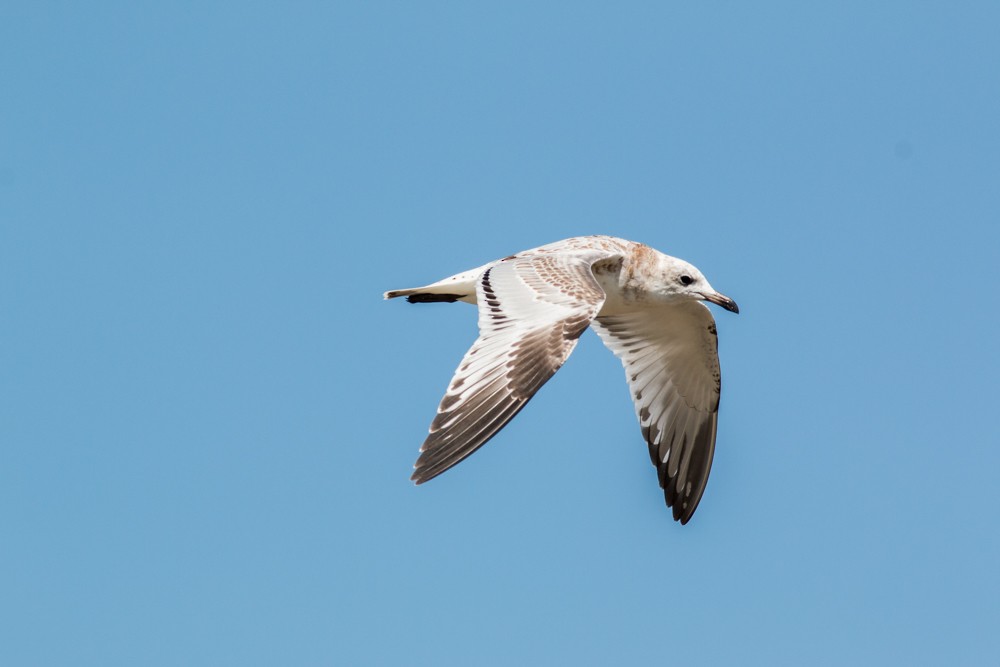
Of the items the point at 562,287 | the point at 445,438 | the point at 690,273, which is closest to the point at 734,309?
the point at 690,273

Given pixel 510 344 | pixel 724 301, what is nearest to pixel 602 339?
pixel 724 301

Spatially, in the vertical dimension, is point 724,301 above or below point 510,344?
above

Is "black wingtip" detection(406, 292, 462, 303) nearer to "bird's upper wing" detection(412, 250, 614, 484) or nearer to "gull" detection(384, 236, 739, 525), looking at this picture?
"gull" detection(384, 236, 739, 525)

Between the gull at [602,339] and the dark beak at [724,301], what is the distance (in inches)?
0.4

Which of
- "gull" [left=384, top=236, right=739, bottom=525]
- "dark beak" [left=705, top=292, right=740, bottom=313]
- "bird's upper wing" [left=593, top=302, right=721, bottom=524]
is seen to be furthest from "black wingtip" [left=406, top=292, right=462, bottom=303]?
"dark beak" [left=705, top=292, right=740, bottom=313]

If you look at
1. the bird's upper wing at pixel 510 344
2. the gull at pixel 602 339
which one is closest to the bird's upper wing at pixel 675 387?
the gull at pixel 602 339

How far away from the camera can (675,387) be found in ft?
47.3

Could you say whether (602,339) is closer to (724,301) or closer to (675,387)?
(675,387)

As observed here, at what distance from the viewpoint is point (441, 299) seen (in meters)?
13.6

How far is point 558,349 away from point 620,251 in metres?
3.11

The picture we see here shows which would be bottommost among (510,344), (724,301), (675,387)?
(510,344)

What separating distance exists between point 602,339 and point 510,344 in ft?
13.6

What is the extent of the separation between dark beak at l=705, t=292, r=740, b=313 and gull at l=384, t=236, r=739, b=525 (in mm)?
10

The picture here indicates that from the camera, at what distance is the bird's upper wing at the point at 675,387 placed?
14055 millimetres
